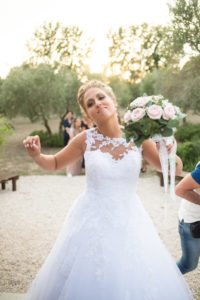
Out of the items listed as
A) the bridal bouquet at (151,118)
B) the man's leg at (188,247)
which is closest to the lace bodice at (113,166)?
the bridal bouquet at (151,118)

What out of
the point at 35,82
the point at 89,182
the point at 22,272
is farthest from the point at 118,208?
the point at 35,82

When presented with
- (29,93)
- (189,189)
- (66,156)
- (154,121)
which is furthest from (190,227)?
(29,93)

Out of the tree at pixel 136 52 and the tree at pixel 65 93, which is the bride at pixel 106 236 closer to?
the tree at pixel 65 93

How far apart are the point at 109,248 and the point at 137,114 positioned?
109cm

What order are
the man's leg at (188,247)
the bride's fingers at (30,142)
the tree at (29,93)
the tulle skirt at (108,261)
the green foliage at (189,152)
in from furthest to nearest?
1. the tree at (29,93)
2. the green foliage at (189,152)
3. the man's leg at (188,247)
4. the bride's fingers at (30,142)
5. the tulle skirt at (108,261)

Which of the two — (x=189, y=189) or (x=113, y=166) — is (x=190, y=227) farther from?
(x=113, y=166)

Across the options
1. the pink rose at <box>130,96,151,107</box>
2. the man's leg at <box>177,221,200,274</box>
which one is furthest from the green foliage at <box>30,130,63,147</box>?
the pink rose at <box>130,96,151,107</box>

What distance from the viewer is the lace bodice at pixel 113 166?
244 cm

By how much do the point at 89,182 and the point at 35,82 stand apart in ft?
59.5

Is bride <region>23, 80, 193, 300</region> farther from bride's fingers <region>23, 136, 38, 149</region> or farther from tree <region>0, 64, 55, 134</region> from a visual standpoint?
tree <region>0, 64, 55, 134</region>

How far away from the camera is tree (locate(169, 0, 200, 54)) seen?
11977 mm

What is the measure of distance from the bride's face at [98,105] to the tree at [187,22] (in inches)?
439

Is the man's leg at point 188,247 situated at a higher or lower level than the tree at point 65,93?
lower

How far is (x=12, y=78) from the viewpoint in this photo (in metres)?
19.1
